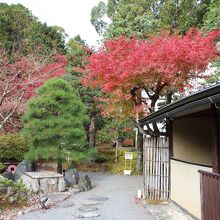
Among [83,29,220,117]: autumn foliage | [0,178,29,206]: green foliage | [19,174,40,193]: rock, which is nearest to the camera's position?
[0,178,29,206]: green foliage

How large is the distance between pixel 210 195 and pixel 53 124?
742 centimetres

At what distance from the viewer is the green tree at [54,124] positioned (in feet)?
35.4

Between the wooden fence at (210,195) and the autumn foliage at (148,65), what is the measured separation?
5604mm

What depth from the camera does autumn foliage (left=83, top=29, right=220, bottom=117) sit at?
9.62 meters

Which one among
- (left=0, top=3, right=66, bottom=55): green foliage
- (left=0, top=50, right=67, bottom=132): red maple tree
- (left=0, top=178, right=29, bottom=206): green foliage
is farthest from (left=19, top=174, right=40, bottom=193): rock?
(left=0, top=3, right=66, bottom=55): green foliage

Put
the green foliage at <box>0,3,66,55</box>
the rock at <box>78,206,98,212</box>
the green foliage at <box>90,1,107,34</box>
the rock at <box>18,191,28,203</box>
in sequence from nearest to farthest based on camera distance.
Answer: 1. the rock at <box>78,206,98,212</box>
2. the rock at <box>18,191,28,203</box>
3. the green foliage at <box>0,3,66,55</box>
4. the green foliage at <box>90,1,107,34</box>

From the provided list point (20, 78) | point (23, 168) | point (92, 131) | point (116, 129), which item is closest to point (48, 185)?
point (23, 168)

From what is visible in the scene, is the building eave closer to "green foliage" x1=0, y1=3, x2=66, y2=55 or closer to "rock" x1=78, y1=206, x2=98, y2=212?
"rock" x1=78, y1=206, x2=98, y2=212

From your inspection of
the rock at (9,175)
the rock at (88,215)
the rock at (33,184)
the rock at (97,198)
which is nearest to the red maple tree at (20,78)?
the rock at (9,175)

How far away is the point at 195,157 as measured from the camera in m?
8.22

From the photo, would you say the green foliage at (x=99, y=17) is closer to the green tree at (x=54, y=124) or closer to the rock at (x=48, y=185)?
the green tree at (x=54, y=124)

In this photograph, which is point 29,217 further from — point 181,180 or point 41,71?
point 41,71

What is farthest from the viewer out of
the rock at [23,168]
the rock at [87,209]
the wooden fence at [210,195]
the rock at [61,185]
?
the rock at [23,168]

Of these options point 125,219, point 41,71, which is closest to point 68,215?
point 125,219
